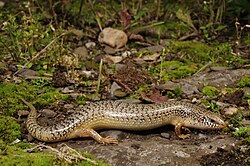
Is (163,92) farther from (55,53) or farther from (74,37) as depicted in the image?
(74,37)

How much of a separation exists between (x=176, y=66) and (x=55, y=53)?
2.00 metres

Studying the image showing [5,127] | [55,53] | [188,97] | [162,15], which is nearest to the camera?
[5,127]

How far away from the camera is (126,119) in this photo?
6.13 metres

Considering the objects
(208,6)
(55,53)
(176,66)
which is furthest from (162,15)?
(55,53)

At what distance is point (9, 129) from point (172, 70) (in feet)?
9.96

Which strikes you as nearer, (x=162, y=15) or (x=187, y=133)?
(x=187, y=133)

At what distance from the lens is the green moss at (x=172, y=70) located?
25.2 ft

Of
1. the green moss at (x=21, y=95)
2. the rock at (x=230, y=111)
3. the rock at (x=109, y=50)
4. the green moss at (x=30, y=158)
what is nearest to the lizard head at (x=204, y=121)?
A: the rock at (x=230, y=111)

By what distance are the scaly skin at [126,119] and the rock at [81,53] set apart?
7.39ft

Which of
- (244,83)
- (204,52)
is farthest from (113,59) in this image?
(244,83)

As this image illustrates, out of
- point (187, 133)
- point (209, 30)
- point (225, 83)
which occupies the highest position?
point (209, 30)

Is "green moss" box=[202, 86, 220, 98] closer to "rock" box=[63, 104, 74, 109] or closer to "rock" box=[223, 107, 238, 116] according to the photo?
"rock" box=[223, 107, 238, 116]

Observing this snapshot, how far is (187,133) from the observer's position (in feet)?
20.4

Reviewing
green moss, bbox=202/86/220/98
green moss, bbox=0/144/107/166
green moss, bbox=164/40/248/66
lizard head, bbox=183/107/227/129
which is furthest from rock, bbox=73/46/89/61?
green moss, bbox=0/144/107/166
